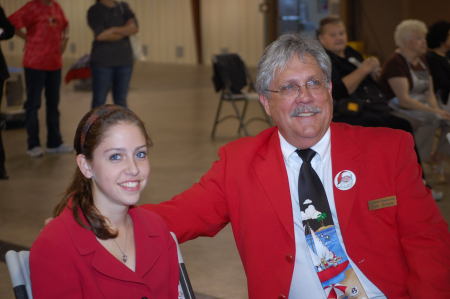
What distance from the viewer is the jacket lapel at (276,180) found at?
7.70 feet

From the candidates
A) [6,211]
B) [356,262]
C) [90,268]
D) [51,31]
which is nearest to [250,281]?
[356,262]

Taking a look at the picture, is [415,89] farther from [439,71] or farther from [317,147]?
[317,147]

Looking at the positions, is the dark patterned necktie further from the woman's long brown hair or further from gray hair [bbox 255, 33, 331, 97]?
the woman's long brown hair

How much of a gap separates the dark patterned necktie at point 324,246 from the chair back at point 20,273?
2.64 feet

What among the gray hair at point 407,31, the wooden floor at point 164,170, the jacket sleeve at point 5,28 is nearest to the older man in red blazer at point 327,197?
the wooden floor at point 164,170

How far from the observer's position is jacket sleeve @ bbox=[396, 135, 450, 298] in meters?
2.25

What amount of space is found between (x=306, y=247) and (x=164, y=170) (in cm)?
442

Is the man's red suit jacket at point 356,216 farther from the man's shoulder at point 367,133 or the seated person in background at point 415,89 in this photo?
the seated person in background at point 415,89

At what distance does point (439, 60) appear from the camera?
647 centimetres

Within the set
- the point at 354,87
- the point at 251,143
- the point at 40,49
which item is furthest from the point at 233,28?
the point at 251,143

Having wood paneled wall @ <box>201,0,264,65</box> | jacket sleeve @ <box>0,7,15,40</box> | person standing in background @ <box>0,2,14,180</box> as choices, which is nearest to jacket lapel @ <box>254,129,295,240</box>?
person standing in background @ <box>0,2,14,180</box>

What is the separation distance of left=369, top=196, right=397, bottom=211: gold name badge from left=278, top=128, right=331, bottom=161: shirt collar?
0.71 feet

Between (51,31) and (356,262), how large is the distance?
530cm

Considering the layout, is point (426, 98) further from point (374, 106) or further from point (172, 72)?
point (172, 72)
